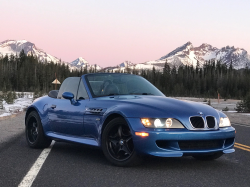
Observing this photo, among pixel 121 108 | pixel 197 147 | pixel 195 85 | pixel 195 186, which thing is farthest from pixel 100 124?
pixel 195 85

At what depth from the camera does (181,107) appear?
529 cm

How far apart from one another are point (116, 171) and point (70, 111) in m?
1.68

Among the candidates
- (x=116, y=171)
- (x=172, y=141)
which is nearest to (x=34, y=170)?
(x=116, y=171)

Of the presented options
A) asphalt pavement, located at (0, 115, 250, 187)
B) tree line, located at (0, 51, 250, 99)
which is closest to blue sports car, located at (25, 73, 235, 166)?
asphalt pavement, located at (0, 115, 250, 187)

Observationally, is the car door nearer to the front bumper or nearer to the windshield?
Answer: the windshield

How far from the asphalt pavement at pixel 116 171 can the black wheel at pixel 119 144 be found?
0.40 feet

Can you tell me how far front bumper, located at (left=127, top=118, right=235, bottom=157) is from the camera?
4.88 metres

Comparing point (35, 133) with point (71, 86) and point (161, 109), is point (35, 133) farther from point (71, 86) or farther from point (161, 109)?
point (161, 109)

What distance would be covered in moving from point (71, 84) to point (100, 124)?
171 cm

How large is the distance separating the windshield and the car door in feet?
0.67

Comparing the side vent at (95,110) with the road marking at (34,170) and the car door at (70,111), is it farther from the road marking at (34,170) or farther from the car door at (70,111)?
the road marking at (34,170)

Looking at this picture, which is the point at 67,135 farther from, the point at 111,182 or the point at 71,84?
the point at 111,182

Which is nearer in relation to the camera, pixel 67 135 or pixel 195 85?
pixel 67 135

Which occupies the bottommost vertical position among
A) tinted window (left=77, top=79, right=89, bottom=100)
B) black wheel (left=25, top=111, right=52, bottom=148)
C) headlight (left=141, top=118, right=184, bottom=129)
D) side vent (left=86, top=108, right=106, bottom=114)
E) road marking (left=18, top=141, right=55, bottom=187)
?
road marking (left=18, top=141, right=55, bottom=187)
